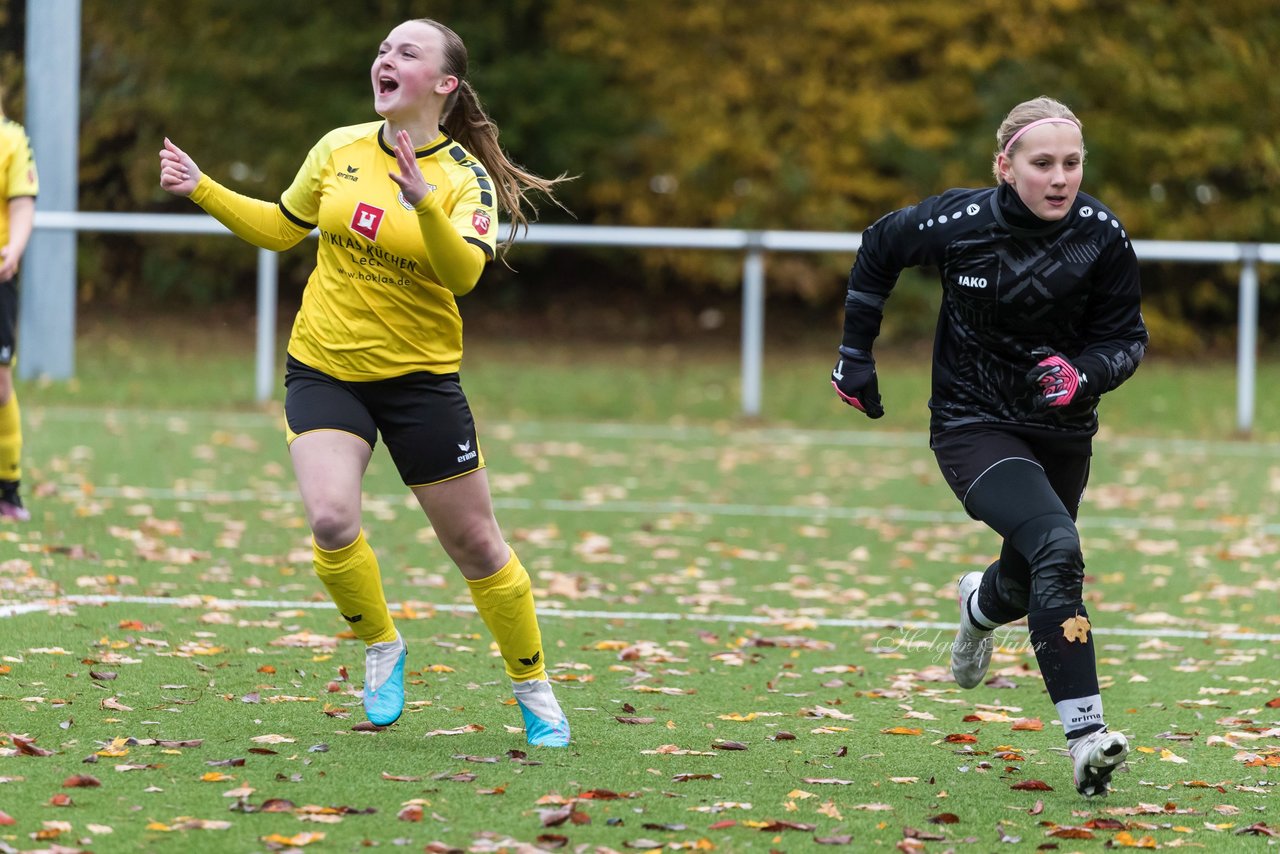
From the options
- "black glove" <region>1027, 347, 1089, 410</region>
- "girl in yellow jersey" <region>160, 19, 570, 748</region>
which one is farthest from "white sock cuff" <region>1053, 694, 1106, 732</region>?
"girl in yellow jersey" <region>160, 19, 570, 748</region>

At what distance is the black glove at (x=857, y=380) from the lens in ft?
18.0

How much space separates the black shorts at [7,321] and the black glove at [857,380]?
16.6 ft

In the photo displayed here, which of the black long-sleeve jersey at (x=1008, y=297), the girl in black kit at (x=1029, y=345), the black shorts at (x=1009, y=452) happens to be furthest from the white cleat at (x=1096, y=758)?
the black long-sleeve jersey at (x=1008, y=297)

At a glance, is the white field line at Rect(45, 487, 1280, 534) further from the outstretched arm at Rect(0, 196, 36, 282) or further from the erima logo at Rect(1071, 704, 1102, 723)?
the erima logo at Rect(1071, 704, 1102, 723)

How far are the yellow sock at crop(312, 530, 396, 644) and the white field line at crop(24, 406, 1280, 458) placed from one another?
10.1 metres

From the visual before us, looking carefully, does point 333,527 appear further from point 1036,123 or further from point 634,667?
point 1036,123

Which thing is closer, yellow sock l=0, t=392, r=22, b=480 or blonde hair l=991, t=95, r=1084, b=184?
blonde hair l=991, t=95, r=1084, b=184

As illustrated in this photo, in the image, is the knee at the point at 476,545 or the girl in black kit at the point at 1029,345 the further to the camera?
the knee at the point at 476,545

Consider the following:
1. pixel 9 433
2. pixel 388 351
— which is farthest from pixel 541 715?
pixel 9 433

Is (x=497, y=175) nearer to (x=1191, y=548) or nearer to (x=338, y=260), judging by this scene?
(x=338, y=260)

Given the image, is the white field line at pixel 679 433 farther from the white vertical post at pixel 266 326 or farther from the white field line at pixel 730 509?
the white field line at pixel 730 509

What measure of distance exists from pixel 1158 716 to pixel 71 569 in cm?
477

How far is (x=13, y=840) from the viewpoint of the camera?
13.6 feet

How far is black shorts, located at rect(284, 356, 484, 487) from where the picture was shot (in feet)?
17.4
